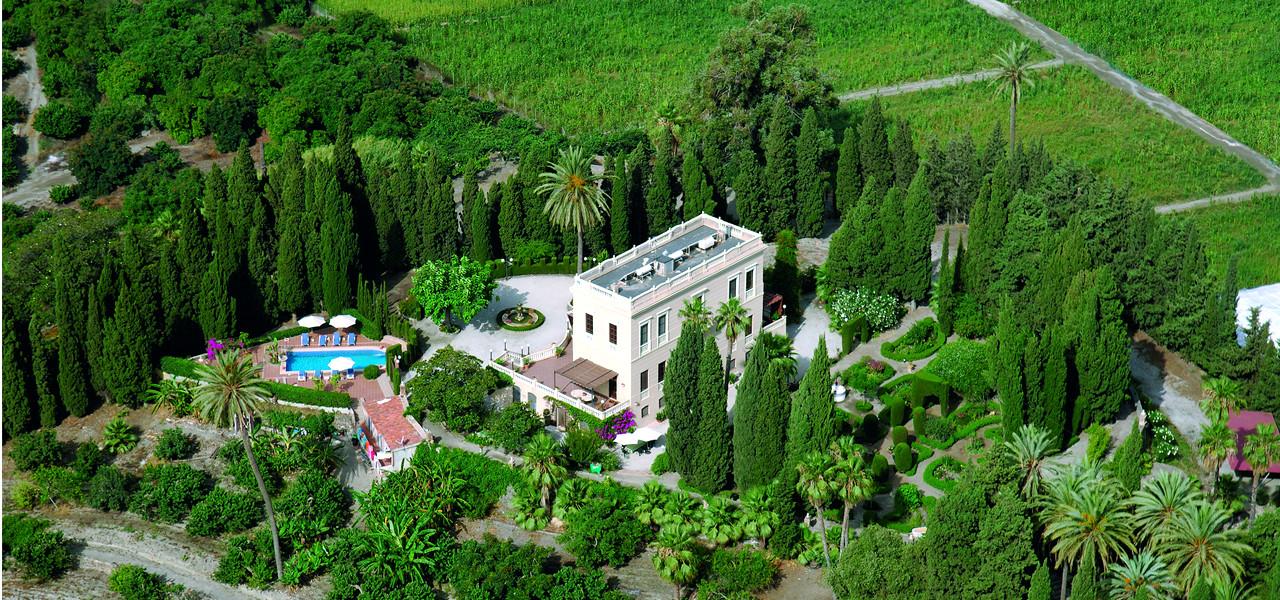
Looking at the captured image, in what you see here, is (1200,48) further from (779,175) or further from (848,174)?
(779,175)

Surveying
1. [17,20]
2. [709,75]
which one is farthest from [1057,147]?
[17,20]

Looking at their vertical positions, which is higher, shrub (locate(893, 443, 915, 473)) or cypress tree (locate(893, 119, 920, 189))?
cypress tree (locate(893, 119, 920, 189))

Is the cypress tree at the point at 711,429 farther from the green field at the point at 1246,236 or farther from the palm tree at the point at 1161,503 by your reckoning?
the green field at the point at 1246,236

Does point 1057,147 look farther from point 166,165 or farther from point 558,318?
point 166,165

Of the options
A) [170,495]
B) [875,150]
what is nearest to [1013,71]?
[875,150]

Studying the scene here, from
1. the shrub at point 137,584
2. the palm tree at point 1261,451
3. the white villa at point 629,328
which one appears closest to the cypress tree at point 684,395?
the white villa at point 629,328

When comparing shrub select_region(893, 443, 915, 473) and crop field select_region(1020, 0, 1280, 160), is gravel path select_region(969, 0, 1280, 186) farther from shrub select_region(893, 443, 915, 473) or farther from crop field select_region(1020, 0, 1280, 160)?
shrub select_region(893, 443, 915, 473)

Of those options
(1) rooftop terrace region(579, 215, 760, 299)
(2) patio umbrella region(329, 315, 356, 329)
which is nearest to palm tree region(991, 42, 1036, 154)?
(1) rooftop terrace region(579, 215, 760, 299)
